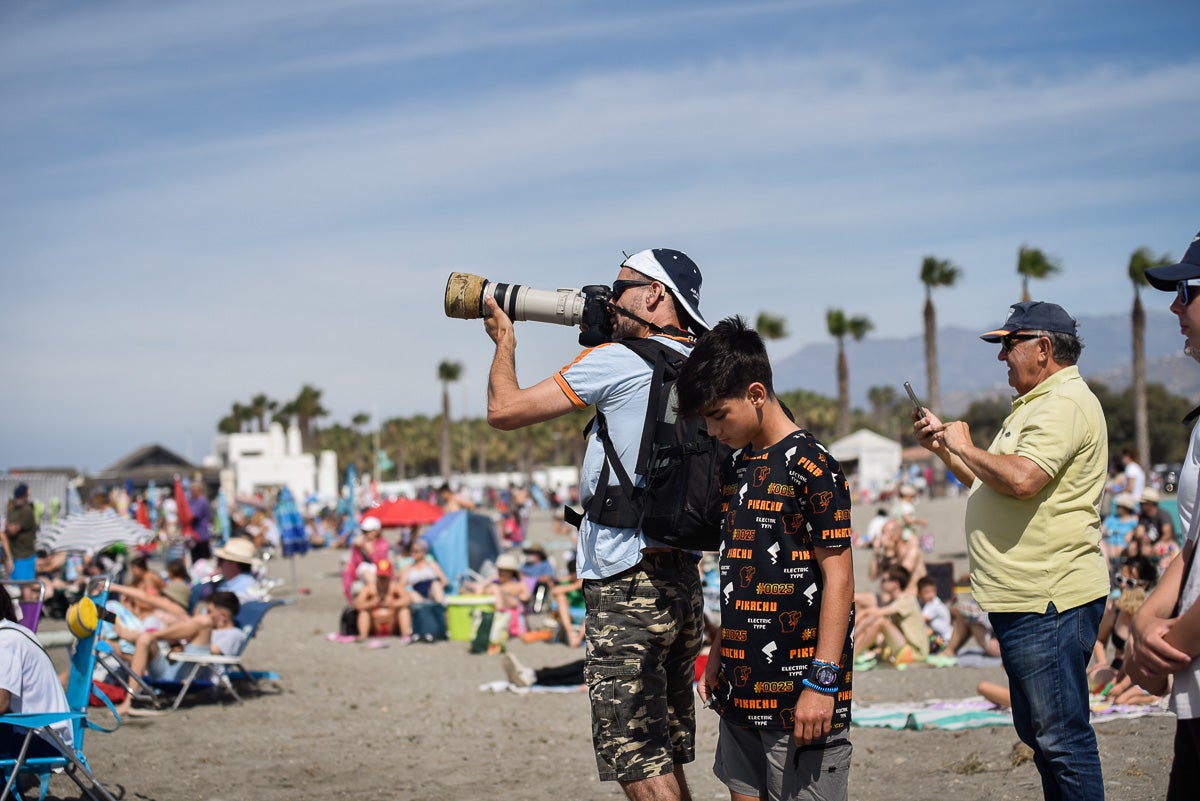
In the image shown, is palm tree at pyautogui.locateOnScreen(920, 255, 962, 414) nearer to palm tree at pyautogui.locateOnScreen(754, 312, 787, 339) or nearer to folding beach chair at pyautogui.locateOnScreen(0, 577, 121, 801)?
palm tree at pyautogui.locateOnScreen(754, 312, 787, 339)

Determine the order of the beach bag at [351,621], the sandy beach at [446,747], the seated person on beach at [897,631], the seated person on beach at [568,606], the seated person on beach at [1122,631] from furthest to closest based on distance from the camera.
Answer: the beach bag at [351,621] → the seated person on beach at [568,606] → the seated person on beach at [897,631] → the seated person on beach at [1122,631] → the sandy beach at [446,747]

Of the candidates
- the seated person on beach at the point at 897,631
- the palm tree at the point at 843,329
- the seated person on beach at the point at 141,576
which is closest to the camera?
the seated person on beach at the point at 897,631

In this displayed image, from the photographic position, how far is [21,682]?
5164mm

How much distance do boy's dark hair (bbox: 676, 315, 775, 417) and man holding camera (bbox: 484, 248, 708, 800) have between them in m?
0.52

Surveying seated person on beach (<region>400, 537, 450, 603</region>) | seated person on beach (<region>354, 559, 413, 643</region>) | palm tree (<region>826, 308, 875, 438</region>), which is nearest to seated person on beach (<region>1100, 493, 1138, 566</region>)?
seated person on beach (<region>400, 537, 450, 603</region>)

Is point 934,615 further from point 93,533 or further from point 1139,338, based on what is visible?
point 1139,338

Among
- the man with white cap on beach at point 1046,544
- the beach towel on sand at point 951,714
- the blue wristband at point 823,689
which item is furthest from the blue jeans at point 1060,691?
the beach towel on sand at point 951,714

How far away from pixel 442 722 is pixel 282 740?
4.01ft

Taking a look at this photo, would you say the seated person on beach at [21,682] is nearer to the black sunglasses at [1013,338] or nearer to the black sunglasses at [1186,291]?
the black sunglasses at [1013,338]

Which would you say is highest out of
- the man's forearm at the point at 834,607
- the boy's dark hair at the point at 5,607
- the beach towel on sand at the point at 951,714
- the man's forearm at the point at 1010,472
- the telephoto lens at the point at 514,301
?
the telephoto lens at the point at 514,301

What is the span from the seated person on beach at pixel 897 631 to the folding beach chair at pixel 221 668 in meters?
5.35

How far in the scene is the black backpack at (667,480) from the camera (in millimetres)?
3613

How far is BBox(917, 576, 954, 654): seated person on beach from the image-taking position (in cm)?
1134

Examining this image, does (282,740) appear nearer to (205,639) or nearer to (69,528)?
(205,639)
